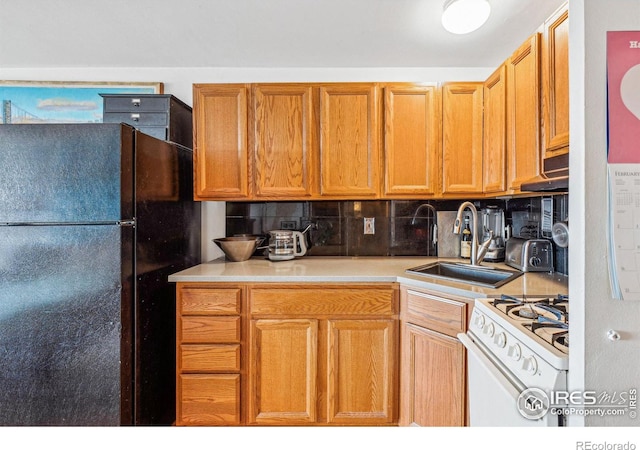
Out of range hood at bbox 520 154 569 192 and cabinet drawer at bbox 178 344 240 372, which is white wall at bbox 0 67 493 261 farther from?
cabinet drawer at bbox 178 344 240 372

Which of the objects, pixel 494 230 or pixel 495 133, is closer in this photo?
pixel 495 133

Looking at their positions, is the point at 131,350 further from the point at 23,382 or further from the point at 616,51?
the point at 616,51

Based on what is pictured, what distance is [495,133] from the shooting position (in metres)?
1.93

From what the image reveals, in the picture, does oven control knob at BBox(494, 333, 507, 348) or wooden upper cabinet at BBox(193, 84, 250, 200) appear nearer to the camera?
oven control knob at BBox(494, 333, 507, 348)

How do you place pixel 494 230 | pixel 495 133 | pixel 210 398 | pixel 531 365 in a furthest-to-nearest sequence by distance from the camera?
pixel 494 230 → pixel 495 133 → pixel 210 398 → pixel 531 365

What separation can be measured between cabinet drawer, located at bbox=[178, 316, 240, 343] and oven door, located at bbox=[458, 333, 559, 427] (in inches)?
46.7

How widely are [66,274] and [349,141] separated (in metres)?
1.70

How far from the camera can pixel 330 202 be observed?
2408mm

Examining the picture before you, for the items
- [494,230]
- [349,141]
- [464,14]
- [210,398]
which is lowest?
[210,398]

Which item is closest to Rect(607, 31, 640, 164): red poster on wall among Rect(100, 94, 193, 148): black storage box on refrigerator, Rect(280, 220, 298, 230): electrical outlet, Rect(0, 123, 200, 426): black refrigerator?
Rect(0, 123, 200, 426): black refrigerator

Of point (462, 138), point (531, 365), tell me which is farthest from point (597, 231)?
point (462, 138)

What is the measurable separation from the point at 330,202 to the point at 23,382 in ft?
6.41

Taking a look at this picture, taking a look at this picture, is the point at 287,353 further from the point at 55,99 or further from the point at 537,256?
the point at 55,99

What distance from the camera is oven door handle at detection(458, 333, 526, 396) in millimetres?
883
